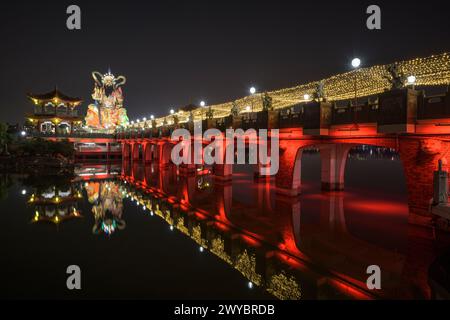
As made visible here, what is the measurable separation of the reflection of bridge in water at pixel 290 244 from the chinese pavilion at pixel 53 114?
46252 mm

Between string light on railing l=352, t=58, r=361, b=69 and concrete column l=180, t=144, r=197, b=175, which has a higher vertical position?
string light on railing l=352, t=58, r=361, b=69

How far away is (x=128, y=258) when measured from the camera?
9.70 m

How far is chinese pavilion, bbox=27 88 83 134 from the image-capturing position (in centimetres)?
5662

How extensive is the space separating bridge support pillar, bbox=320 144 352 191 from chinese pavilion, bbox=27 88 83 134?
51574mm

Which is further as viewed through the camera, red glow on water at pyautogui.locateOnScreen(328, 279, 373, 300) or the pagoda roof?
the pagoda roof

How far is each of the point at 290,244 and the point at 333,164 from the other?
37.3 ft

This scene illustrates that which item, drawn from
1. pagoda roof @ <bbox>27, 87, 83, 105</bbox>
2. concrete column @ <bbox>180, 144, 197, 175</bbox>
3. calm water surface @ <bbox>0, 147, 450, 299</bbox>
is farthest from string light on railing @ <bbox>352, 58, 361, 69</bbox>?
pagoda roof @ <bbox>27, 87, 83, 105</bbox>

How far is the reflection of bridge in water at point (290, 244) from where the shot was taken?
746 cm

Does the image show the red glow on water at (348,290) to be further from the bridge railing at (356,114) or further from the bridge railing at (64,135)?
the bridge railing at (64,135)

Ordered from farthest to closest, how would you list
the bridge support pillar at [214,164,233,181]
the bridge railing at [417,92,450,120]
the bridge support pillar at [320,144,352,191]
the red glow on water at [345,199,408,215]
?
the bridge support pillar at [214,164,233,181] → the bridge support pillar at [320,144,352,191] → the red glow on water at [345,199,408,215] → the bridge railing at [417,92,450,120]

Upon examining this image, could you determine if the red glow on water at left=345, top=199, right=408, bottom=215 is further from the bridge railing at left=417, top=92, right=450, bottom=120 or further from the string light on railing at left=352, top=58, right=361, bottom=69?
the string light on railing at left=352, top=58, right=361, bottom=69
